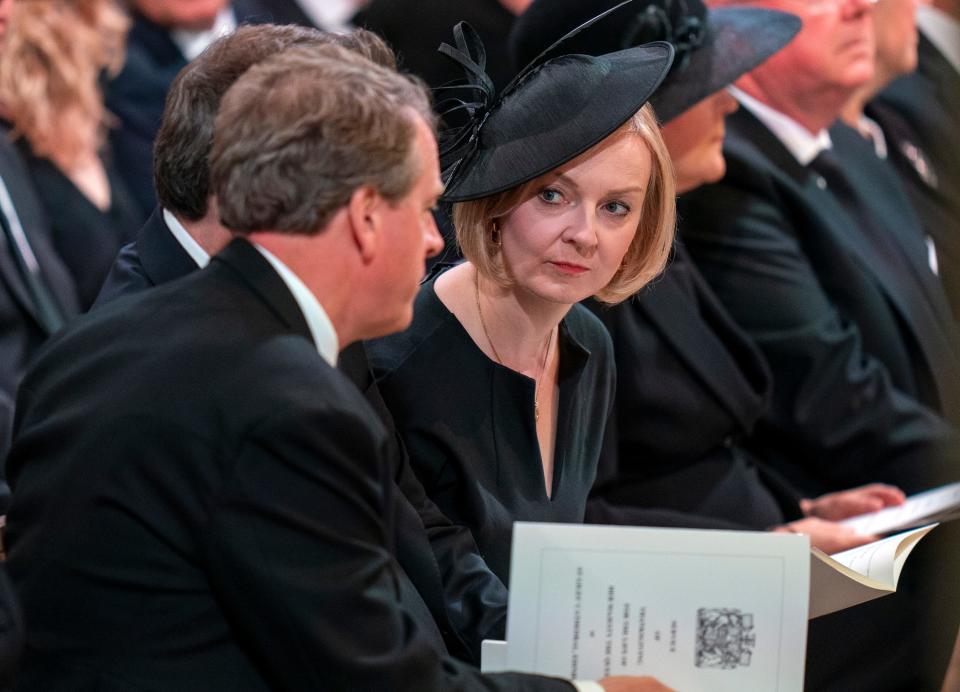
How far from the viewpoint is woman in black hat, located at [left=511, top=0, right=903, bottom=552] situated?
2908 mm

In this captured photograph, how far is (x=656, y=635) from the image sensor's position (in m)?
1.51

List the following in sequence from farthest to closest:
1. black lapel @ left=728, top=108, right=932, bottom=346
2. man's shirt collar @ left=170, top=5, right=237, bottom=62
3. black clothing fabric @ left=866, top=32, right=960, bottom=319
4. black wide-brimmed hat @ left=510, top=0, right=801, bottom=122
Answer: black clothing fabric @ left=866, top=32, right=960, bottom=319
man's shirt collar @ left=170, top=5, right=237, bottom=62
black lapel @ left=728, top=108, right=932, bottom=346
black wide-brimmed hat @ left=510, top=0, right=801, bottom=122

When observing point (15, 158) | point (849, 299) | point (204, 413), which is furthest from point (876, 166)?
point (204, 413)

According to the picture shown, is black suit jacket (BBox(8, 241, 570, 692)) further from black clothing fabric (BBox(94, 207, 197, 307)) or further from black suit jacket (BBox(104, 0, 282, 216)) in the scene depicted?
black suit jacket (BBox(104, 0, 282, 216))

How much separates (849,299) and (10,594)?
2.84 m

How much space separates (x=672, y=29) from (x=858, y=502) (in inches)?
46.3

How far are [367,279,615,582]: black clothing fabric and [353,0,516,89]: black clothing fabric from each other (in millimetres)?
1380

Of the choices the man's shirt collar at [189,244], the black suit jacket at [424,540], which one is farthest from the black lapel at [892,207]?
the man's shirt collar at [189,244]

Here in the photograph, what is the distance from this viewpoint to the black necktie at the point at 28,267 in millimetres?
3174

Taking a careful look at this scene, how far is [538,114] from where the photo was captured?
1.99 m

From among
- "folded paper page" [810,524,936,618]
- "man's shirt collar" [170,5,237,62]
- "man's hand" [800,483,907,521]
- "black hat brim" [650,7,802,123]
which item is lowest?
"man's hand" [800,483,907,521]

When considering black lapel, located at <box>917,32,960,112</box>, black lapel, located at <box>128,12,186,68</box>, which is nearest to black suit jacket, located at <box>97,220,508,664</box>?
→ black lapel, located at <box>128,12,186,68</box>

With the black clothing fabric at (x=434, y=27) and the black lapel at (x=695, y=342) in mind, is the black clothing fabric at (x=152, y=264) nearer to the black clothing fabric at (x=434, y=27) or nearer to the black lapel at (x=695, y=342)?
the black lapel at (x=695, y=342)

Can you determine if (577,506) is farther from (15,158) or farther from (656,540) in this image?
(15,158)
